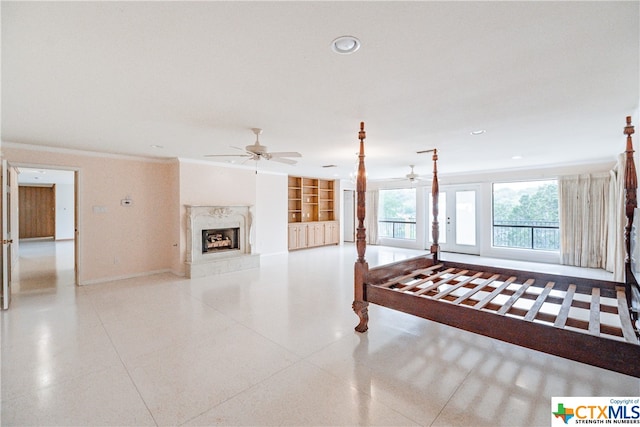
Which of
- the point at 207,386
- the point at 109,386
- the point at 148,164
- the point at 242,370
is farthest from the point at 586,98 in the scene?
the point at 148,164

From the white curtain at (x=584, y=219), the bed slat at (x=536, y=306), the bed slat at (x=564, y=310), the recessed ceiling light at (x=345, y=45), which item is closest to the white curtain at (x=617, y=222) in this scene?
the white curtain at (x=584, y=219)

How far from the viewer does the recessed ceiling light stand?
1.65m

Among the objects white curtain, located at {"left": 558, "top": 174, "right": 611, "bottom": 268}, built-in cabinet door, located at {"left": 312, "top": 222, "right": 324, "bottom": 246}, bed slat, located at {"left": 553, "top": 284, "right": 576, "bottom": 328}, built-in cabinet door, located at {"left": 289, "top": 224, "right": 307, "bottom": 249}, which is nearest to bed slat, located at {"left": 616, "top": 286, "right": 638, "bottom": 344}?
bed slat, located at {"left": 553, "top": 284, "right": 576, "bottom": 328}

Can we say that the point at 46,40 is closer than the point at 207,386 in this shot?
Yes

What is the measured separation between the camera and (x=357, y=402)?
1.93 m

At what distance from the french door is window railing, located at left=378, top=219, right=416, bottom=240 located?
1.08m

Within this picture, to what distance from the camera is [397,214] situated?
986cm

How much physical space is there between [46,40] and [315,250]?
25.1 feet

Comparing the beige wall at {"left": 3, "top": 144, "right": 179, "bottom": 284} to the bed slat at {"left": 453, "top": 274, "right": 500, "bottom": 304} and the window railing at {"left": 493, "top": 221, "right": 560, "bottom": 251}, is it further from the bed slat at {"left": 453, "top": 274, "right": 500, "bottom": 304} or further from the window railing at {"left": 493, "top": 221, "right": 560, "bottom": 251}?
the window railing at {"left": 493, "top": 221, "right": 560, "bottom": 251}

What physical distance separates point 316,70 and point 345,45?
372 millimetres

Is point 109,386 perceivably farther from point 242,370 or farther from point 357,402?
point 357,402

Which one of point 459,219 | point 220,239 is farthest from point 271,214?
point 459,219

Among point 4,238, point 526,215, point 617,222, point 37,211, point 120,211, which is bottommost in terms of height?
point 4,238

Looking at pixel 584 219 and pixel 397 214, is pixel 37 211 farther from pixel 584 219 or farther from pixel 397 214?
pixel 584 219
